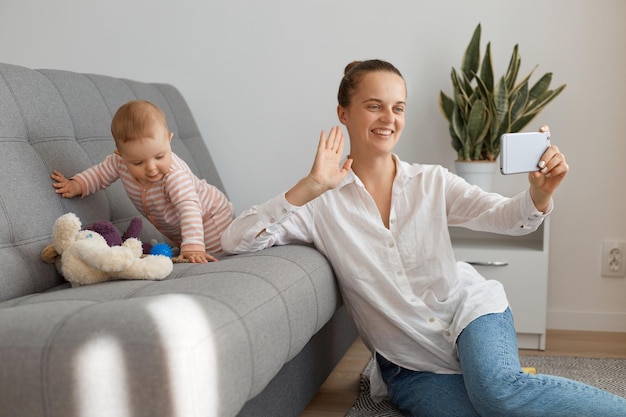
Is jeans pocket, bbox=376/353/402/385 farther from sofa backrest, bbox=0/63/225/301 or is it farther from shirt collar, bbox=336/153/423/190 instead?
sofa backrest, bbox=0/63/225/301

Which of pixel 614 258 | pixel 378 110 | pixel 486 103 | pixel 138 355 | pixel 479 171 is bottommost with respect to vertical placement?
pixel 614 258

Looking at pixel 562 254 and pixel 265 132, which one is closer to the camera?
pixel 562 254

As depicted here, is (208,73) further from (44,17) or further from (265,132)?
(44,17)

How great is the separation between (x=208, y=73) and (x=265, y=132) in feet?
1.19

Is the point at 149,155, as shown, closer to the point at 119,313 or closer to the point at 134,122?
the point at 134,122

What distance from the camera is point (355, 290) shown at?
2.08 m

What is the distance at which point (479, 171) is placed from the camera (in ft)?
9.63

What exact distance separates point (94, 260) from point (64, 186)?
1.34 feet

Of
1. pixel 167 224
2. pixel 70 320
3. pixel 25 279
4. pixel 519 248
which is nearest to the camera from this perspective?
pixel 70 320

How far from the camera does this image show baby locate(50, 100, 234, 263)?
1979 millimetres

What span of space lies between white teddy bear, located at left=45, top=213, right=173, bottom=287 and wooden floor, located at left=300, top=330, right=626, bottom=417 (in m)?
0.70

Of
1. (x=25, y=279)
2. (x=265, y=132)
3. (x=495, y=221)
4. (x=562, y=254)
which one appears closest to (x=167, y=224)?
(x=25, y=279)

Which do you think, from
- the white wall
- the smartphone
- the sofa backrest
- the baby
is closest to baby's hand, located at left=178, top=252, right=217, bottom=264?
the baby

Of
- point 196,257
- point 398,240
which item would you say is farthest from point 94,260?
point 398,240
